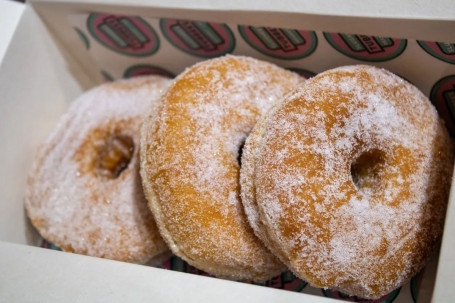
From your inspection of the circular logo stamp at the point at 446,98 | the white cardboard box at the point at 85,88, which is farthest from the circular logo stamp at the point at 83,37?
the circular logo stamp at the point at 446,98

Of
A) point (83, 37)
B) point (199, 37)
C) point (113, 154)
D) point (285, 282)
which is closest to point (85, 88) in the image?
point (83, 37)

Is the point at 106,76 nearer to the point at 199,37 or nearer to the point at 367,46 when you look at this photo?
the point at 199,37

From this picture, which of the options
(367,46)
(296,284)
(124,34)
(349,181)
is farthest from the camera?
(124,34)

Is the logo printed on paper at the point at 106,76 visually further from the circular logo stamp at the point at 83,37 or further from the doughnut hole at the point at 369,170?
the doughnut hole at the point at 369,170

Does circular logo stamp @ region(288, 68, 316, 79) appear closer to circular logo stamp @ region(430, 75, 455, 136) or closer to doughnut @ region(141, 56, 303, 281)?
doughnut @ region(141, 56, 303, 281)

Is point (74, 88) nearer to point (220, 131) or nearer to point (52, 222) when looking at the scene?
point (52, 222)

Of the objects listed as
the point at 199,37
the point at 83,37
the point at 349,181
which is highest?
the point at 83,37
